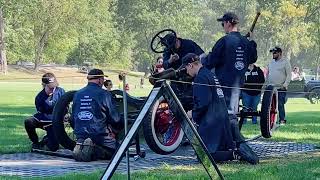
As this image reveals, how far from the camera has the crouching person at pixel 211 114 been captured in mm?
8555

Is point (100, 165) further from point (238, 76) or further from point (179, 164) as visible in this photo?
point (238, 76)

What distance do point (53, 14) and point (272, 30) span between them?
27083 mm

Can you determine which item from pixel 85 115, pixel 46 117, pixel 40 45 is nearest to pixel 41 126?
pixel 46 117

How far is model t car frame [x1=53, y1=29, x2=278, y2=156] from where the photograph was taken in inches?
345

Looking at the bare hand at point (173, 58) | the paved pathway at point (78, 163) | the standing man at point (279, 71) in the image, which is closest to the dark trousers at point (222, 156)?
the paved pathway at point (78, 163)

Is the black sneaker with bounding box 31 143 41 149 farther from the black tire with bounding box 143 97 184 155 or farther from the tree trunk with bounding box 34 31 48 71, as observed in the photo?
the tree trunk with bounding box 34 31 48 71

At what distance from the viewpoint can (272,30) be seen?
77562 mm

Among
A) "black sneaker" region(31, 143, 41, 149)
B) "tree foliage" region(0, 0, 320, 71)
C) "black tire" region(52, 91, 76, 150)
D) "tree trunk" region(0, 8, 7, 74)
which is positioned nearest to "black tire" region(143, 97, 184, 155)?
"black tire" region(52, 91, 76, 150)

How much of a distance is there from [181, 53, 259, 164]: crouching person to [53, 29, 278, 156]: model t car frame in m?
0.36

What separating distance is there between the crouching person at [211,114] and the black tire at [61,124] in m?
2.06

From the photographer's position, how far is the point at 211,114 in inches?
339

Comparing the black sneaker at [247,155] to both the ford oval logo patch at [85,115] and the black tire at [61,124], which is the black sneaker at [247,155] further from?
the black tire at [61,124]

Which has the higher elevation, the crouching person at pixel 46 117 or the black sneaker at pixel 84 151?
the crouching person at pixel 46 117

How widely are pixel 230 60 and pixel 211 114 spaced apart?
3.92 ft
